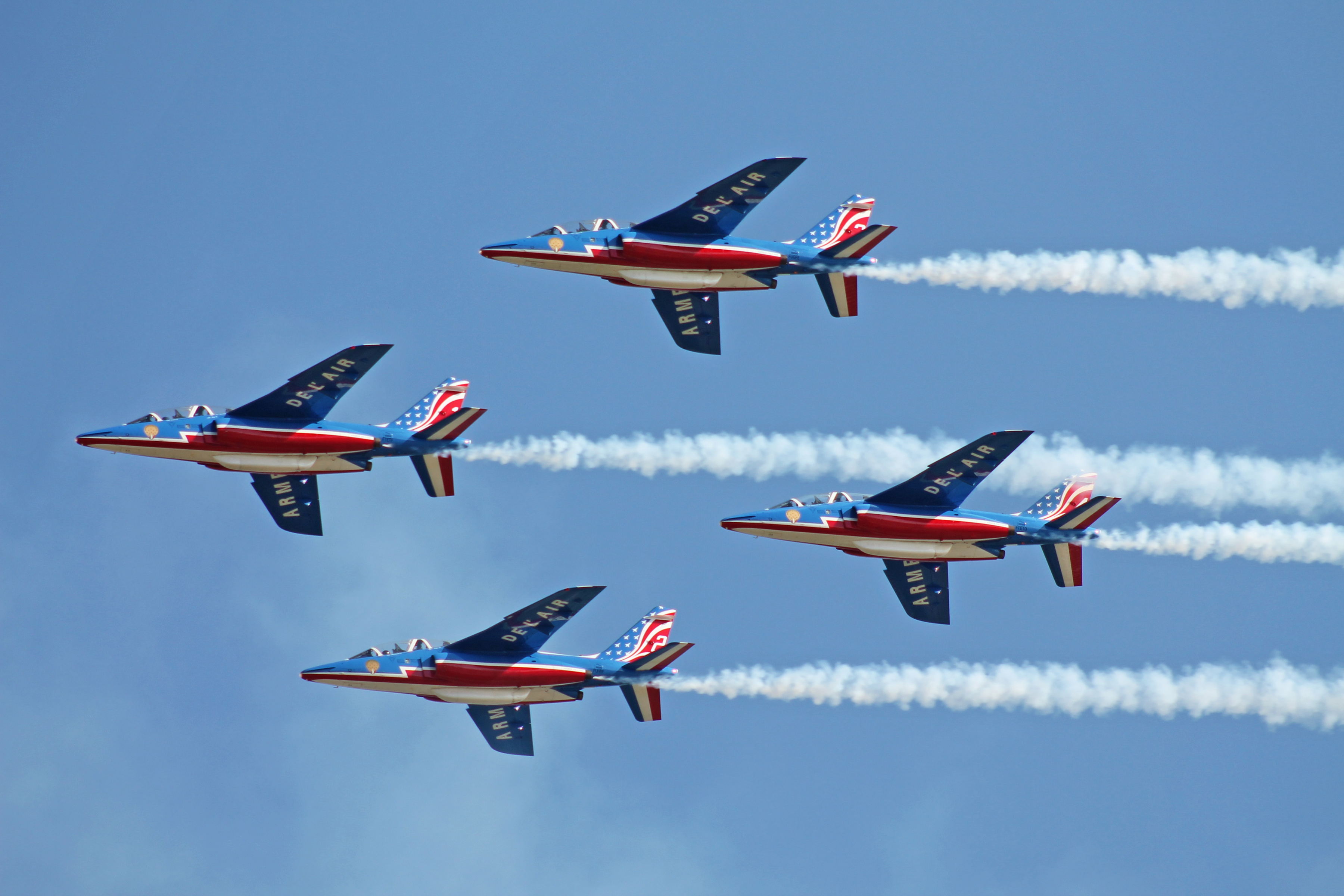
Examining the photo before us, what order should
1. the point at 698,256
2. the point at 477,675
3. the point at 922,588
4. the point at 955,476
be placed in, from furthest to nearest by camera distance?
the point at 922,588 → the point at 477,675 → the point at 698,256 → the point at 955,476

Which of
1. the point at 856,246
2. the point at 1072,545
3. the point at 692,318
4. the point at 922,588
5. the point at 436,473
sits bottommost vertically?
the point at 922,588

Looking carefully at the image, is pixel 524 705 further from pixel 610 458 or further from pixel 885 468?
pixel 885 468

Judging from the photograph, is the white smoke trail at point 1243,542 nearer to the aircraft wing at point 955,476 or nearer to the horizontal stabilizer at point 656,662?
the aircraft wing at point 955,476

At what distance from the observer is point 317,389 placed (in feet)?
260

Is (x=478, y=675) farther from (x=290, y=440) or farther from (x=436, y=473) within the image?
(x=290, y=440)

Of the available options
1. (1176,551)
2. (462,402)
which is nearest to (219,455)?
(462,402)

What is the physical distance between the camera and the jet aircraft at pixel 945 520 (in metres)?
77.7

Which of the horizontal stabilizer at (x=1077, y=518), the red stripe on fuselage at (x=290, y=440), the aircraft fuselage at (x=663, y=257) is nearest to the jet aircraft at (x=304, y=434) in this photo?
the red stripe on fuselage at (x=290, y=440)

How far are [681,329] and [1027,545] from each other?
644 inches

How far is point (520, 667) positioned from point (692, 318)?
1560cm

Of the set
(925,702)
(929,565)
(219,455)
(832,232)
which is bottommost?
(925,702)

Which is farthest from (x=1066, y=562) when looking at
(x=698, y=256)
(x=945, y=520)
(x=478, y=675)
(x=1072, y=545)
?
(x=478, y=675)

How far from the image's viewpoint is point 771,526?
255 feet

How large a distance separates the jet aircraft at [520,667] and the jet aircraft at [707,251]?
1251 centimetres
